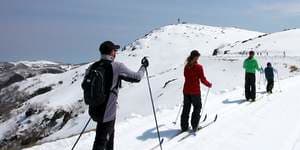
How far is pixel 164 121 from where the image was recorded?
47.7 feet

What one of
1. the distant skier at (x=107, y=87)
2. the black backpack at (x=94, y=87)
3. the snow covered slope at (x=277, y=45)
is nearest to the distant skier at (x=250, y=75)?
the distant skier at (x=107, y=87)

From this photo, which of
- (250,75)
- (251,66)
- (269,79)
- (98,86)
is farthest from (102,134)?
(269,79)

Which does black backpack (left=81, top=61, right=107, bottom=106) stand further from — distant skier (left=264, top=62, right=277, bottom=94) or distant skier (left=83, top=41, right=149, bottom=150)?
distant skier (left=264, top=62, right=277, bottom=94)

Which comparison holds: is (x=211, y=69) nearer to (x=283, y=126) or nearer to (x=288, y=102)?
(x=288, y=102)

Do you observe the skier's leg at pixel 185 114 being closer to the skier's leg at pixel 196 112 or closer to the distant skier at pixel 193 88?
the distant skier at pixel 193 88

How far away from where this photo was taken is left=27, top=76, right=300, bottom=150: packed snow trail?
35.5 feet

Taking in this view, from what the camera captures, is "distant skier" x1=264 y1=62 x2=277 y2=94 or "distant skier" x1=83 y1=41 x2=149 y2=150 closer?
"distant skier" x1=83 y1=41 x2=149 y2=150

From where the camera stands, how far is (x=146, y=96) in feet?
146

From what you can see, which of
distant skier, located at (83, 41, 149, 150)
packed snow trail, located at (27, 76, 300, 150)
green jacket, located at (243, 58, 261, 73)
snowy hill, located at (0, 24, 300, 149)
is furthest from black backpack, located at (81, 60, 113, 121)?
green jacket, located at (243, 58, 261, 73)

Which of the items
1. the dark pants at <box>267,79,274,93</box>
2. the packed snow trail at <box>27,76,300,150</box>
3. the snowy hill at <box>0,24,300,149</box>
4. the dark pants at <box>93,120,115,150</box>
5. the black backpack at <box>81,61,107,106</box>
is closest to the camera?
the black backpack at <box>81,61,107,106</box>

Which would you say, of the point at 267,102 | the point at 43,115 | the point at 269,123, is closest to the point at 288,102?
the point at 267,102

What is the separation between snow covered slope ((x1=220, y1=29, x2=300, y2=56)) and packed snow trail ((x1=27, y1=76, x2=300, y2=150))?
58.1m

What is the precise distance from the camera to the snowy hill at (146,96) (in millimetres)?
14977

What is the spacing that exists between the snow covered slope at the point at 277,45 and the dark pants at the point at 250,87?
180ft
